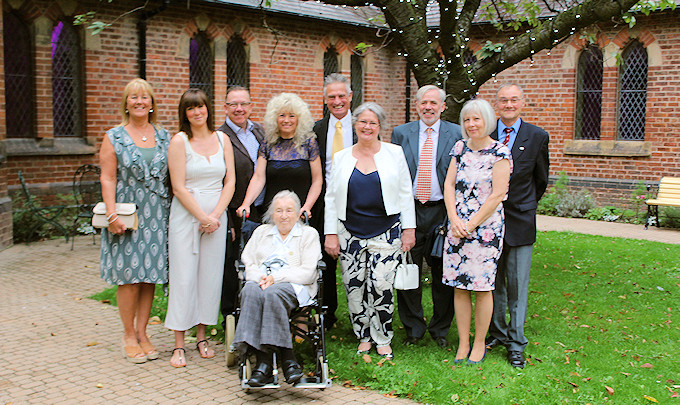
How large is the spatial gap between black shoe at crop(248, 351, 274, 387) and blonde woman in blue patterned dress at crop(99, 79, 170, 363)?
120cm

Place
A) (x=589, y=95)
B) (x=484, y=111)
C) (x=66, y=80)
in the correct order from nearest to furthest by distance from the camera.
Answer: (x=484, y=111) → (x=66, y=80) → (x=589, y=95)

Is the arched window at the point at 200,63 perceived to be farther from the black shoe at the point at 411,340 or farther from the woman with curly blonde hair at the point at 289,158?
the black shoe at the point at 411,340

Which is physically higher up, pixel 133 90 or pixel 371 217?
pixel 133 90

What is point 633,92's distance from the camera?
14.4m

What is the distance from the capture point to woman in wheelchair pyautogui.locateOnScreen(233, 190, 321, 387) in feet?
15.0

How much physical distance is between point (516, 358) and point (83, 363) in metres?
3.43

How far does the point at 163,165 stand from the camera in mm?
5203

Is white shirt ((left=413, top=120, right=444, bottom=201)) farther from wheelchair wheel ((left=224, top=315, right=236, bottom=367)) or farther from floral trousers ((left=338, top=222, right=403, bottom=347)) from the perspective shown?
wheelchair wheel ((left=224, top=315, right=236, bottom=367))

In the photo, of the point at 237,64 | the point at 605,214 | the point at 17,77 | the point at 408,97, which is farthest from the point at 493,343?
the point at 408,97

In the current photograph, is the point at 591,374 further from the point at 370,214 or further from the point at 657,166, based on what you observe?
the point at 657,166

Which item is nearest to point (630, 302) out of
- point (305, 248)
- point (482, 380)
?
point (482, 380)

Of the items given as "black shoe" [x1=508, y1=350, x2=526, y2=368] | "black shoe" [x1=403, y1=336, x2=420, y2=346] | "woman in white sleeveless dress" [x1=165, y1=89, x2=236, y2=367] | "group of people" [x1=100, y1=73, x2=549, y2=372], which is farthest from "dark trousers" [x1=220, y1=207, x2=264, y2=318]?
"black shoe" [x1=508, y1=350, x2=526, y2=368]

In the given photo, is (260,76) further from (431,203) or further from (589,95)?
(431,203)

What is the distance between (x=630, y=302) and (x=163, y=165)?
5164 millimetres
